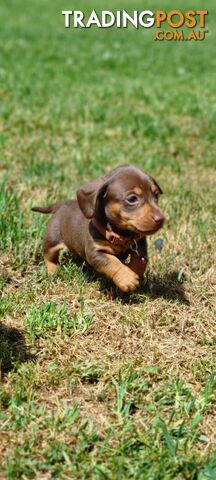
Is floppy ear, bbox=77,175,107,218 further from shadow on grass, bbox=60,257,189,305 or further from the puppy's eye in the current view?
shadow on grass, bbox=60,257,189,305

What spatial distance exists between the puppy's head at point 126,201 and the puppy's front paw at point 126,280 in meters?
0.24

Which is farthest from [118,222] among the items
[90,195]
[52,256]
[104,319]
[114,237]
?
[52,256]

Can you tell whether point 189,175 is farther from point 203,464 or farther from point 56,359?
point 203,464

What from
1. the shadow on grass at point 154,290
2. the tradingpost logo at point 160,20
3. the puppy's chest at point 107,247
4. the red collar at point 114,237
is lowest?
the shadow on grass at point 154,290

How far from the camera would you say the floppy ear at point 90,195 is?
3.89 meters

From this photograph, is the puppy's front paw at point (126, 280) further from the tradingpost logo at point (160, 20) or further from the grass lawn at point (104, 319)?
the tradingpost logo at point (160, 20)

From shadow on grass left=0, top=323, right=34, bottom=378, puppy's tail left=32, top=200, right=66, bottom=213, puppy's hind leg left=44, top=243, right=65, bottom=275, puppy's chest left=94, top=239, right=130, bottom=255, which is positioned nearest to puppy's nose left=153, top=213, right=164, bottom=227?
puppy's chest left=94, top=239, right=130, bottom=255

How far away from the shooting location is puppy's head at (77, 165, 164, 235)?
3.66 metres

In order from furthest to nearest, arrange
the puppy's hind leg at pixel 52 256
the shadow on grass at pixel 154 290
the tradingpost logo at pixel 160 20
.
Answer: the tradingpost logo at pixel 160 20 → the puppy's hind leg at pixel 52 256 → the shadow on grass at pixel 154 290

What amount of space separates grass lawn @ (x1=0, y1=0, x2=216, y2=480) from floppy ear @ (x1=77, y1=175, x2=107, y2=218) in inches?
20.0

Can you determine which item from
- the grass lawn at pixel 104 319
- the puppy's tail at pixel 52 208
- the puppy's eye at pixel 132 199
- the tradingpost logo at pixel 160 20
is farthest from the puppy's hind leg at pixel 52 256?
the tradingpost logo at pixel 160 20

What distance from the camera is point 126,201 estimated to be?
3.74m

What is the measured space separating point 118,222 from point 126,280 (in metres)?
0.32

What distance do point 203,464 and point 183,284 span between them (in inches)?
63.1
